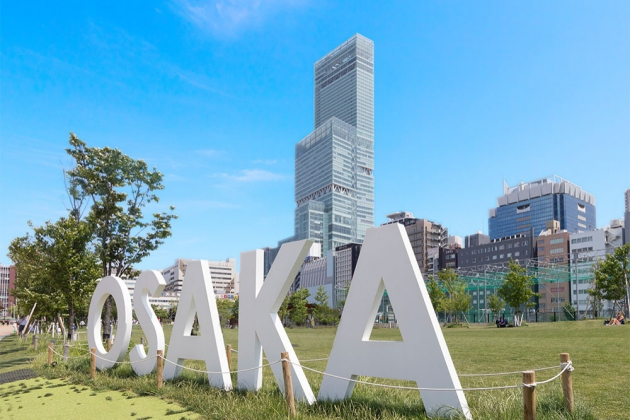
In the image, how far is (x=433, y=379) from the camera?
843cm

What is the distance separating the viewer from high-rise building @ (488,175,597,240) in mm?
181750

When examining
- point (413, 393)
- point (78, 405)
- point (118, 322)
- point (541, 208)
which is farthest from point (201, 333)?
point (541, 208)

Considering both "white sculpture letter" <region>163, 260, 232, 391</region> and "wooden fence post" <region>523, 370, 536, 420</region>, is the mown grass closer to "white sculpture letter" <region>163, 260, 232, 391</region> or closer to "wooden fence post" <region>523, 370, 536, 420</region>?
"white sculpture letter" <region>163, 260, 232, 391</region>

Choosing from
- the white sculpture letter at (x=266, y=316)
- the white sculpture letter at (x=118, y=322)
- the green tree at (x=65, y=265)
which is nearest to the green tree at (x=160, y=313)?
the green tree at (x=65, y=265)

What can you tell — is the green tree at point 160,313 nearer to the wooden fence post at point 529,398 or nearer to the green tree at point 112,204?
the green tree at point 112,204

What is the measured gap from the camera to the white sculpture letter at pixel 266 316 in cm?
1093

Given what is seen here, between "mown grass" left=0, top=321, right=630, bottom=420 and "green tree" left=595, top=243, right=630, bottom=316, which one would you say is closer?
"mown grass" left=0, top=321, right=630, bottom=420

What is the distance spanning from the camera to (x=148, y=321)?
1512 cm

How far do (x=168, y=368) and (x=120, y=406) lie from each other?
2.34 metres

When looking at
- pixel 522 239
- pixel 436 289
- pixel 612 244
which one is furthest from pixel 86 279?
pixel 522 239

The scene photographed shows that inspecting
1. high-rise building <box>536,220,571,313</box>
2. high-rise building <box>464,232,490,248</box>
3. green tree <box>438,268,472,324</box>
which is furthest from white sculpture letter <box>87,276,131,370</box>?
high-rise building <box>464,232,490,248</box>

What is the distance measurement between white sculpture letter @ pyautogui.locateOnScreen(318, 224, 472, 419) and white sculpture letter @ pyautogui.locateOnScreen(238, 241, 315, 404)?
1197 mm

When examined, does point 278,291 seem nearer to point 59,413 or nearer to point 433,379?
point 433,379

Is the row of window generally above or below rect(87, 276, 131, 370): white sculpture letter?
above
